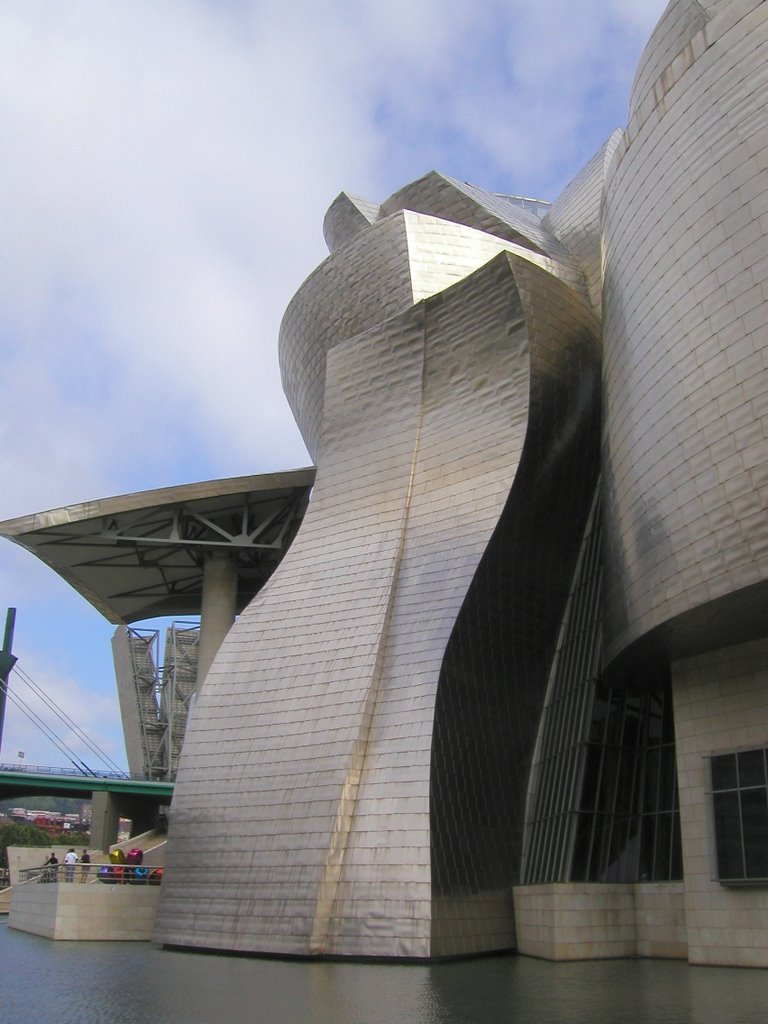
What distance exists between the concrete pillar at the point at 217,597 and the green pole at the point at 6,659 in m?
12.4

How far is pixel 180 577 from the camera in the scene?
108 ft

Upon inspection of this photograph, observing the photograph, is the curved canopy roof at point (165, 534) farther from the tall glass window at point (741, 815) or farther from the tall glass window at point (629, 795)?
the tall glass window at point (741, 815)

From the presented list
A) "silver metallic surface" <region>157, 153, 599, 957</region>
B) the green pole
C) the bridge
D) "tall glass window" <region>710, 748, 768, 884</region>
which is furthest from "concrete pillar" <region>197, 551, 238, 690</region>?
"tall glass window" <region>710, 748, 768, 884</region>

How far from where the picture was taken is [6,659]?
39.3 m

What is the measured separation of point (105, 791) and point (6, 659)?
32.4 ft

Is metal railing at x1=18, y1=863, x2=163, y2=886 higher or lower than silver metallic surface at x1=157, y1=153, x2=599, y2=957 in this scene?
lower

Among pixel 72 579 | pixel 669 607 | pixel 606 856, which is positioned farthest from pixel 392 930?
pixel 72 579

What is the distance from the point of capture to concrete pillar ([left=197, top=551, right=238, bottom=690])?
29.1 m

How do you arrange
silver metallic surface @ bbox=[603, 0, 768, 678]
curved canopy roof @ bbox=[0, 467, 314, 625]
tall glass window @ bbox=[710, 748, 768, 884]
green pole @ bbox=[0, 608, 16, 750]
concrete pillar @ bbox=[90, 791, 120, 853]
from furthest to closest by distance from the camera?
1. green pole @ bbox=[0, 608, 16, 750]
2. concrete pillar @ bbox=[90, 791, 120, 853]
3. curved canopy roof @ bbox=[0, 467, 314, 625]
4. tall glass window @ bbox=[710, 748, 768, 884]
5. silver metallic surface @ bbox=[603, 0, 768, 678]

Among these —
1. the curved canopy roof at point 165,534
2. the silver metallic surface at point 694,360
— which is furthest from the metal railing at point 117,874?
the silver metallic surface at point 694,360

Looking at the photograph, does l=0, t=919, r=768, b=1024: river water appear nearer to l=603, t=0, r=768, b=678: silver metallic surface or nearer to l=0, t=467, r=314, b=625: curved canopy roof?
l=603, t=0, r=768, b=678: silver metallic surface

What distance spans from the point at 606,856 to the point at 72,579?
19.4 meters

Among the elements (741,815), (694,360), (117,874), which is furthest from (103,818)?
(694,360)

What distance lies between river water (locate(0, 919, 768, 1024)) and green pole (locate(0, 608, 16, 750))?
24443mm
